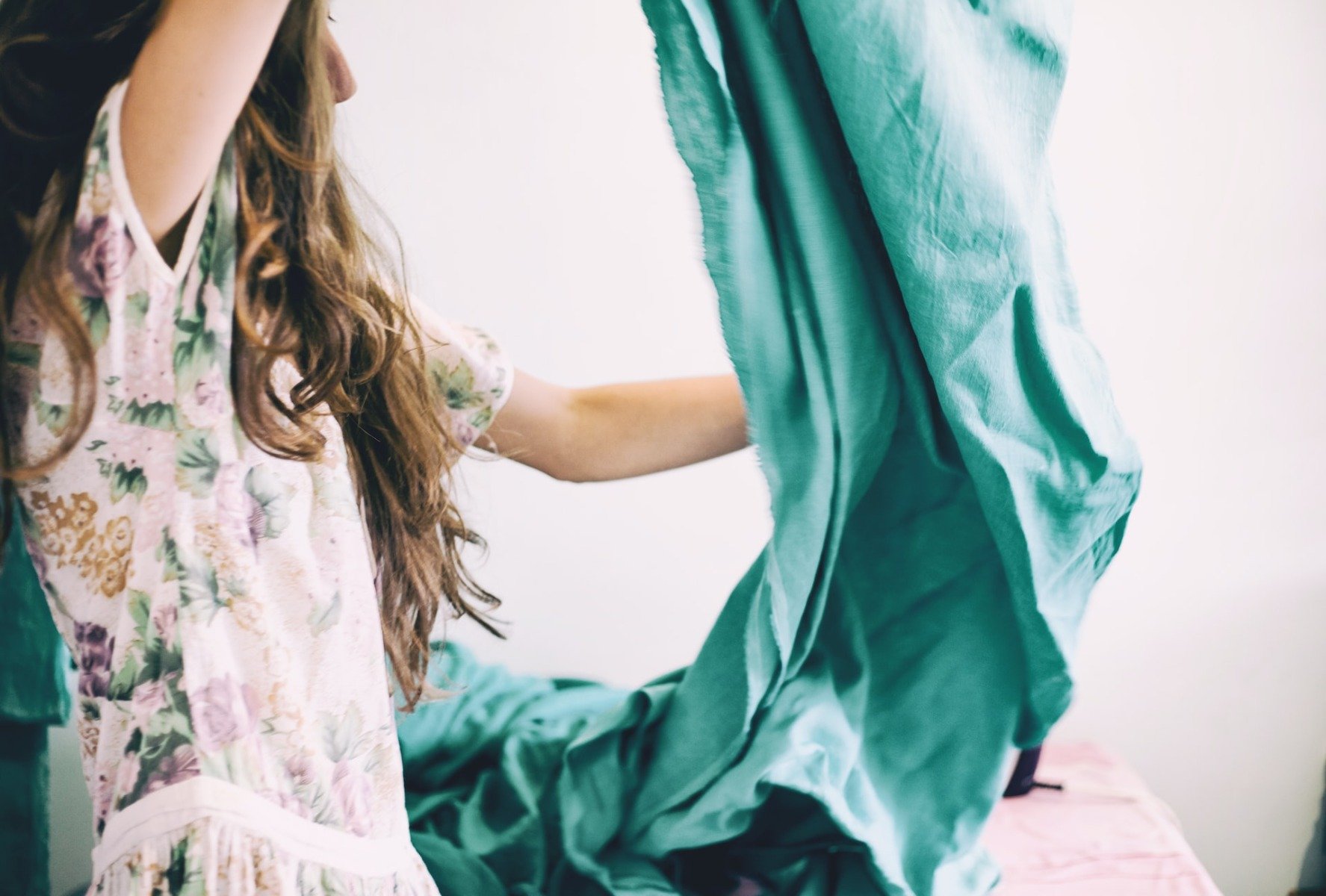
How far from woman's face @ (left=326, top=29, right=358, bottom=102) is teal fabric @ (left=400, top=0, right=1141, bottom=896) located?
224 mm

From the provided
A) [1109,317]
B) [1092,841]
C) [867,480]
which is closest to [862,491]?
[867,480]

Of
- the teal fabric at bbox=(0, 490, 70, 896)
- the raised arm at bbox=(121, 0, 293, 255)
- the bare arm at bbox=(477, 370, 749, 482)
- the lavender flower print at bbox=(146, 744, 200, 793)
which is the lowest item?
the teal fabric at bbox=(0, 490, 70, 896)

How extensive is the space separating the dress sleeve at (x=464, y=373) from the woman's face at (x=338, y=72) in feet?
0.50

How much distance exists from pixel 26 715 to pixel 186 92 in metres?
0.58

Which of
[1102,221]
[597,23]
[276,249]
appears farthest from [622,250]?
[276,249]

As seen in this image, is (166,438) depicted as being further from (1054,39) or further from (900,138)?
(1054,39)

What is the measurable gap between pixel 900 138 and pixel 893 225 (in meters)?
0.05

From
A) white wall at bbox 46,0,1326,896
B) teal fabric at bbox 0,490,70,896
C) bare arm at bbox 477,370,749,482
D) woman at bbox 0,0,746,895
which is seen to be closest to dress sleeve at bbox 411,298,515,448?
bare arm at bbox 477,370,749,482

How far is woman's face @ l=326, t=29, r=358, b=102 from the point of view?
0.59m

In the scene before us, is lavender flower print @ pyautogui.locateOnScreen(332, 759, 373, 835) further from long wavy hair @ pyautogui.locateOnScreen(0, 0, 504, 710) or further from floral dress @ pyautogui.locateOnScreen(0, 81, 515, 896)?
long wavy hair @ pyautogui.locateOnScreen(0, 0, 504, 710)

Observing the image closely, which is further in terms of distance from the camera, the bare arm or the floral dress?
the bare arm

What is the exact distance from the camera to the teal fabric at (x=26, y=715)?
739mm

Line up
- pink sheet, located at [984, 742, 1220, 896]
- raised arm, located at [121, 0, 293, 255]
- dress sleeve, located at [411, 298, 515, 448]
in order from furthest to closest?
pink sheet, located at [984, 742, 1220, 896]
dress sleeve, located at [411, 298, 515, 448]
raised arm, located at [121, 0, 293, 255]

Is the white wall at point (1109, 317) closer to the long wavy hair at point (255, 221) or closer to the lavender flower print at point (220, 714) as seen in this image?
the long wavy hair at point (255, 221)
